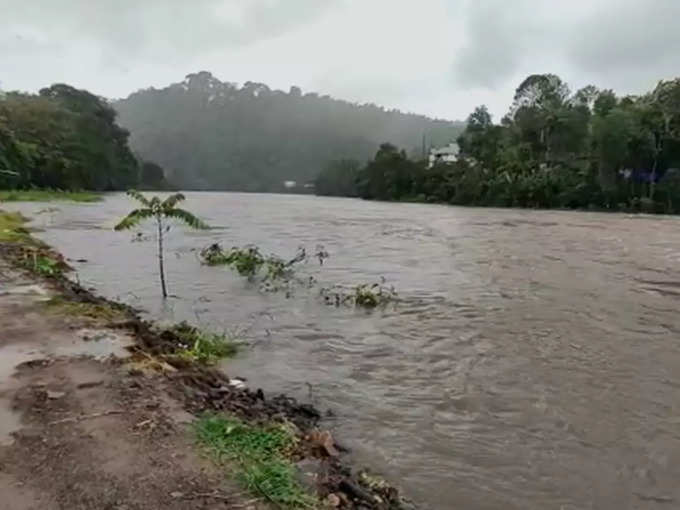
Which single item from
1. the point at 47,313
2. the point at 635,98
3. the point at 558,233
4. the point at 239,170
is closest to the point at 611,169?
the point at 635,98

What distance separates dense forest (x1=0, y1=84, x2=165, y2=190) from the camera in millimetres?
70438

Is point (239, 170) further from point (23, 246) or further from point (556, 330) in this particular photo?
point (556, 330)

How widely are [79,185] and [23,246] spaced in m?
70.1

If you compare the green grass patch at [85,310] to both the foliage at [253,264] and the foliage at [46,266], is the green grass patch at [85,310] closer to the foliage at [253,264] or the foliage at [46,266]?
the foliage at [46,266]

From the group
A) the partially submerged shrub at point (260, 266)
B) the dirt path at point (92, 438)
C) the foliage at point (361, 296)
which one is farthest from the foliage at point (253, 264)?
the dirt path at point (92, 438)

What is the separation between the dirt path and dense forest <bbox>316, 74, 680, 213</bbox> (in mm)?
66939

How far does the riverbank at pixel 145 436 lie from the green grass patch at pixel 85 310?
1465 mm

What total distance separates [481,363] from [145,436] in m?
5.99

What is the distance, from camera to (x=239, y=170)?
544 ft

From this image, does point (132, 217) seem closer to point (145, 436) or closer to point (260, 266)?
point (260, 266)

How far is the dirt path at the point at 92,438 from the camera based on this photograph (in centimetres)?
439

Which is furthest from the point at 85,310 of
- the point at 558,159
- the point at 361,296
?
the point at 558,159

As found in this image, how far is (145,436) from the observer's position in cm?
545

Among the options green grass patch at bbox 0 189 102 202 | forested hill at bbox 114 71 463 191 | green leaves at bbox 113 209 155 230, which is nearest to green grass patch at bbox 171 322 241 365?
green leaves at bbox 113 209 155 230
